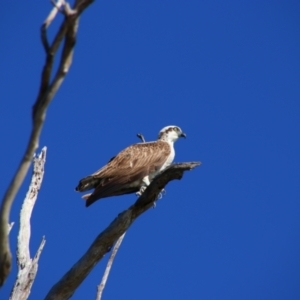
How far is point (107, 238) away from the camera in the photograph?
7.46 m

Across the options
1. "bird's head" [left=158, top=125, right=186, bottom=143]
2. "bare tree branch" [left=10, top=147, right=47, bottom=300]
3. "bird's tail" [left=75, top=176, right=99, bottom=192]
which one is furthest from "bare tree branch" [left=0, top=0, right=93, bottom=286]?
"bird's head" [left=158, top=125, right=186, bottom=143]

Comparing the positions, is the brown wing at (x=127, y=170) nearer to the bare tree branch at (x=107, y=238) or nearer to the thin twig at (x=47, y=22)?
the bare tree branch at (x=107, y=238)

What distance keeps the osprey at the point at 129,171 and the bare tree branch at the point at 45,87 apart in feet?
17.2

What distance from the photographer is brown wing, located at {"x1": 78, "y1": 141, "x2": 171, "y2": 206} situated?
9613mm

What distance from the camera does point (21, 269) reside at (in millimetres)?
7867

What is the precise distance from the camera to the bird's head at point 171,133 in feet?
39.9

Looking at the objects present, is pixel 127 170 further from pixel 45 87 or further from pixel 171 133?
pixel 45 87

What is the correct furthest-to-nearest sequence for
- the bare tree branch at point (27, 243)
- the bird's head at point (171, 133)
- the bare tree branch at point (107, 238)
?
the bird's head at point (171, 133), the bare tree branch at point (27, 243), the bare tree branch at point (107, 238)

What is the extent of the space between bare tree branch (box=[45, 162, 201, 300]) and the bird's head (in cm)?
430

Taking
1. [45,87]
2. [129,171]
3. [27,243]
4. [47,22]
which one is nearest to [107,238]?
[27,243]

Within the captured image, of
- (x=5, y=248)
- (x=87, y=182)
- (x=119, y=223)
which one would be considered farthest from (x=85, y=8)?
(x=87, y=182)

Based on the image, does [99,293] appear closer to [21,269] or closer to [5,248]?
[21,269]

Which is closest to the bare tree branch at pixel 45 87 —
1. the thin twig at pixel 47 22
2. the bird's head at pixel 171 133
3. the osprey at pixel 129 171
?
the thin twig at pixel 47 22

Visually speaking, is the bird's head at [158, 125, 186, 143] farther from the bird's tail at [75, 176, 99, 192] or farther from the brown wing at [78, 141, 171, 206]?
the bird's tail at [75, 176, 99, 192]
